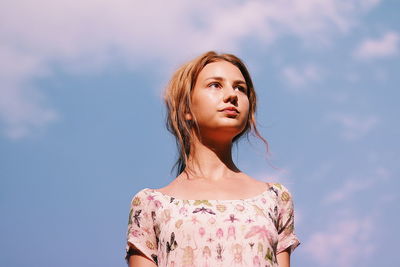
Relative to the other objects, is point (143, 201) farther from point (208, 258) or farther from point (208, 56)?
point (208, 56)

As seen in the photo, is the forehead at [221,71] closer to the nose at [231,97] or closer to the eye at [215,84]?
the eye at [215,84]

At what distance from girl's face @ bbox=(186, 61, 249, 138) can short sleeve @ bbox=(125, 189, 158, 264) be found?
73cm

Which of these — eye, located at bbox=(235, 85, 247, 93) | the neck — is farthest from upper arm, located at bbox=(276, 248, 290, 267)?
eye, located at bbox=(235, 85, 247, 93)

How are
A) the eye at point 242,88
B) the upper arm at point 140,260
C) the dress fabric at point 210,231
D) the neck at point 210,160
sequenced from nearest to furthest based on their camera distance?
1. the dress fabric at point 210,231
2. the upper arm at point 140,260
3. the neck at point 210,160
4. the eye at point 242,88

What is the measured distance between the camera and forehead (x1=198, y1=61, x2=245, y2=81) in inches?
200

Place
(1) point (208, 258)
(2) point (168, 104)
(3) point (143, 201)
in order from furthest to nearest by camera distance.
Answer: (2) point (168, 104) < (3) point (143, 201) < (1) point (208, 258)

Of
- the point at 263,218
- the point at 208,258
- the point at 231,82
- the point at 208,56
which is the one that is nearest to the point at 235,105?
the point at 231,82

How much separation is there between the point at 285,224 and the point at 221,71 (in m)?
1.31

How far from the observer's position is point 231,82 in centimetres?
506

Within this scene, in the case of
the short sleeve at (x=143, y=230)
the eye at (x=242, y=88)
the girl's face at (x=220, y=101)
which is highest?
the eye at (x=242, y=88)

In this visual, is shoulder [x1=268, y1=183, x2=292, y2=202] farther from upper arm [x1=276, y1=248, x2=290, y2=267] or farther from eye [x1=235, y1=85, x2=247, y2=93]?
eye [x1=235, y1=85, x2=247, y2=93]

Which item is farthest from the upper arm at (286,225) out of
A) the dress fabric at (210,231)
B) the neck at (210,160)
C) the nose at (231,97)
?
the nose at (231,97)

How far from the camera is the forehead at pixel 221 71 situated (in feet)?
16.7

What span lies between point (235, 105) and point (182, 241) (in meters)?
1.16
